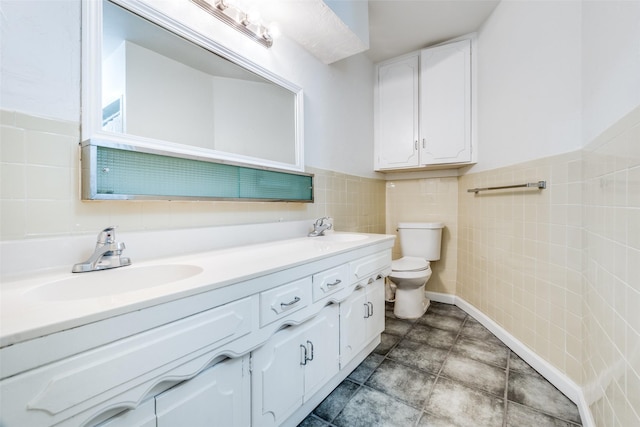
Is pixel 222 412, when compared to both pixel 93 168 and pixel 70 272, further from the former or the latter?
pixel 93 168

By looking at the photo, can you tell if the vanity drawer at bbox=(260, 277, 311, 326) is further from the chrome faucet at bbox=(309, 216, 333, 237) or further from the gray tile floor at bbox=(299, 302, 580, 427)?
the chrome faucet at bbox=(309, 216, 333, 237)

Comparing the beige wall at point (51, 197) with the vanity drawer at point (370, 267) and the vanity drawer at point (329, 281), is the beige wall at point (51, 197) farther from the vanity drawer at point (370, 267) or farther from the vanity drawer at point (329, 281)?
the vanity drawer at point (370, 267)

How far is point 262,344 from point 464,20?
2.74 m

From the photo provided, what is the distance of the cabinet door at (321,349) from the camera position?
1196 mm

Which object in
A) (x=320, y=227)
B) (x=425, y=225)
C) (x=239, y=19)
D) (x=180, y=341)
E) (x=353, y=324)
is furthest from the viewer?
(x=425, y=225)

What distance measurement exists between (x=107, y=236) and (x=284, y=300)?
0.64 meters

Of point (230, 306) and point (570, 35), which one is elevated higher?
point (570, 35)

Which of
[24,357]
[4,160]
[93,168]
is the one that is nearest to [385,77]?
Answer: [93,168]

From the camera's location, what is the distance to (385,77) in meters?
2.77

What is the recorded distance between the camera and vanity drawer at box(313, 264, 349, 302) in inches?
46.2

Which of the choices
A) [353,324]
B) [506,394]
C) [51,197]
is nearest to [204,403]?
[51,197]

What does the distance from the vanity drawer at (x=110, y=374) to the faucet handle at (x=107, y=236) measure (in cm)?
46

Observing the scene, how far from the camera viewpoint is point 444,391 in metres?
1.45

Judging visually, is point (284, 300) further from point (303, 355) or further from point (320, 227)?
point (320, 227)
